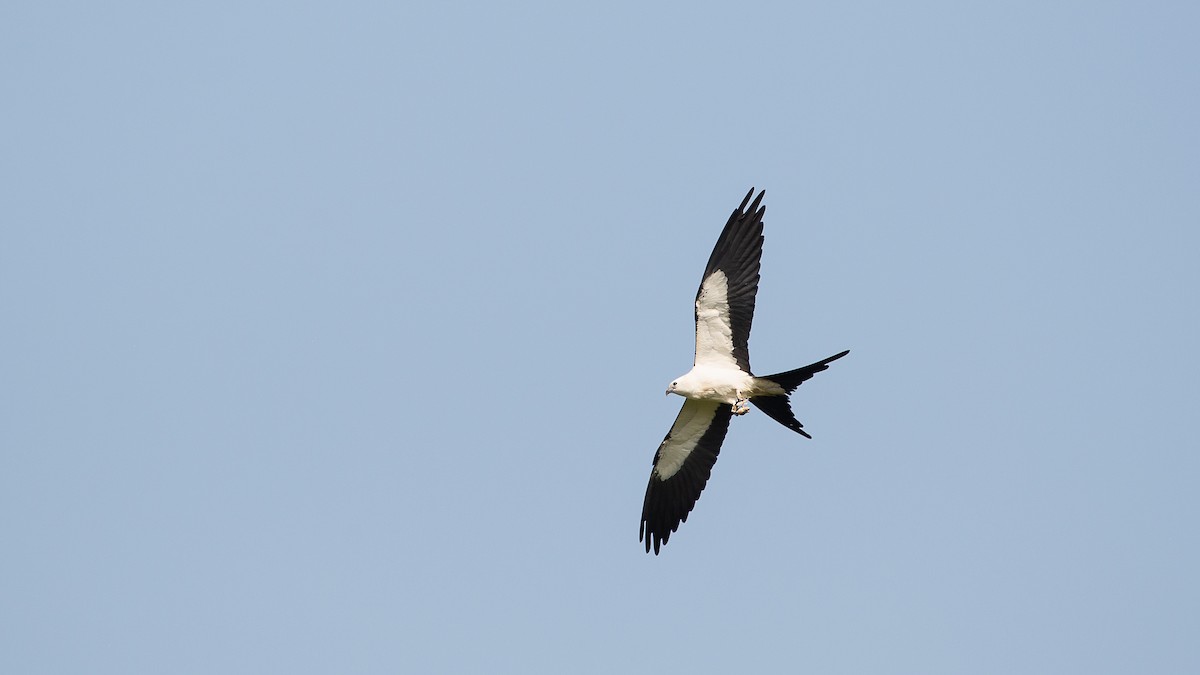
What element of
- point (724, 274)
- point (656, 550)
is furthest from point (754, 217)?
point (656, 550)

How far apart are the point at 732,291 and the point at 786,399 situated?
139 centimetres

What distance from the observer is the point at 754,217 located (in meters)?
14.2

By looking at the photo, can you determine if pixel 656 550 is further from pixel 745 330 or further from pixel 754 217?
pixel 754 217

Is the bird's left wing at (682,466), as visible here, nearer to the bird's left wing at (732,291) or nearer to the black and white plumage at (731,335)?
the black and white plumage at (731,335)

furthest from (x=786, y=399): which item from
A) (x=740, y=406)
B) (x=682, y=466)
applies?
(x=682, y=466)

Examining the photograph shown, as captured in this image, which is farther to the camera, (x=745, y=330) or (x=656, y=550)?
(x=656, y=550)

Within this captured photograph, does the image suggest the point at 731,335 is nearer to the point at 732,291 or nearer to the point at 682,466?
the point at 732,291

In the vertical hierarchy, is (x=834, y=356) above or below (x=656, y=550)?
above

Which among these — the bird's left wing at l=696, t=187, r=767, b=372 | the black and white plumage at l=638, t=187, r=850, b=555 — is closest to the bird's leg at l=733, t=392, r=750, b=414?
the black and white plumage at l=638, t=187, r=850, b=555

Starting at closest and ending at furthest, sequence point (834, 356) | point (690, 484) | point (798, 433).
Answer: point (834, 356) → point (798, 433) → point (690, 484)

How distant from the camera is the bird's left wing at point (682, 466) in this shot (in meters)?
14.8

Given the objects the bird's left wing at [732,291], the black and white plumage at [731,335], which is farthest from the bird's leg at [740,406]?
the bird's left wing at [732,291]

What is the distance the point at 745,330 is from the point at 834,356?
69.4 inches

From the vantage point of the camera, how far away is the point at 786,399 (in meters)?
13.7
